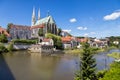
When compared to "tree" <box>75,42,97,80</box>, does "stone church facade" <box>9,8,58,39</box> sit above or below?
above

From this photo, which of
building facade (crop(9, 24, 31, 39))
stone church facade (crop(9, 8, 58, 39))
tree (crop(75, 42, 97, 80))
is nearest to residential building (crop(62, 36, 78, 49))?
stone church facade (crop(9, 8, 58, 39))

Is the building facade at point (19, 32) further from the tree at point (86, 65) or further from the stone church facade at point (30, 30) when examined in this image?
the tree at point (86, 65)

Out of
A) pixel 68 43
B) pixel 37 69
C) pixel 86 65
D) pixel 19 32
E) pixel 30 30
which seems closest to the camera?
pixel 86 65

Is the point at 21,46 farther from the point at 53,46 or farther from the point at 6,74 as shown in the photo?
the point at 6,74

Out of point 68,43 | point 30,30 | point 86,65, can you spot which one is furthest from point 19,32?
point 86,65

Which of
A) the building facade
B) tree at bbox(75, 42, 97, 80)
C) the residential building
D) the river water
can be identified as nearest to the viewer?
tree at bbox(75, 42, 97, 80)

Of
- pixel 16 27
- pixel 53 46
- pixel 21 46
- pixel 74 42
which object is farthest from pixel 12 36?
pixel 74 42

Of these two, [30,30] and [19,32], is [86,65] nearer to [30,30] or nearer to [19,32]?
[19,32]

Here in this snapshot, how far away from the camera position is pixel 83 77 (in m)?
21.3

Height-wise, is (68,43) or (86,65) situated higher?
(68,43)

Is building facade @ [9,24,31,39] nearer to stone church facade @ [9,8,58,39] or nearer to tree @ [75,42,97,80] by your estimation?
stone church facade @ [9,8,58,39]

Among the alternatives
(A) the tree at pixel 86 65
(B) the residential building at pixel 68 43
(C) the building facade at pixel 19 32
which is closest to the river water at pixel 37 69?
(A) the tree at pixel 86 65

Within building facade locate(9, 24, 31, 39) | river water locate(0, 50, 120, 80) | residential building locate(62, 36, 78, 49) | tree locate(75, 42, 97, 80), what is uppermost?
building facade locate(9, 24, 31, 39)

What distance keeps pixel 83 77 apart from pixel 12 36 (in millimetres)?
68101
